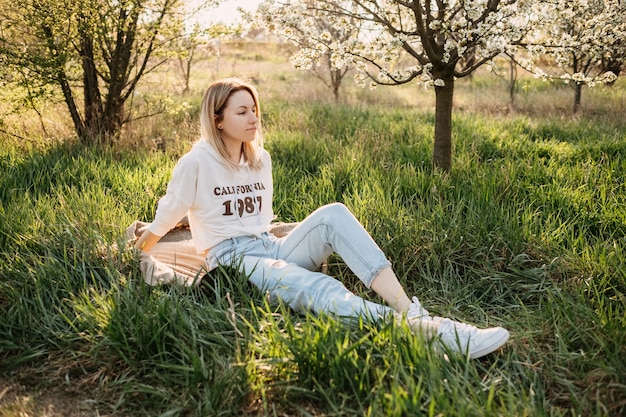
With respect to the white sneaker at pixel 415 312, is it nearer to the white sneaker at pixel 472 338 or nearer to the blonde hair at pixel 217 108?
the white sneaker at pixel 472 338

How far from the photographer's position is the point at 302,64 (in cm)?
435

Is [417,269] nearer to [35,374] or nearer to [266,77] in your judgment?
[35,374]

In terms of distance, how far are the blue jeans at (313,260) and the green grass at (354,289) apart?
0.10m

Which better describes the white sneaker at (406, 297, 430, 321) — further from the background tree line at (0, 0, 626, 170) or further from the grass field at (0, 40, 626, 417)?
the background tree line at (0, 0, 626, 170)

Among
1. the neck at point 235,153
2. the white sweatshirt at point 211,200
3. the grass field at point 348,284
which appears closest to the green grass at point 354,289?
the grass field at point 348,284

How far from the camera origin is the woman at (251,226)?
2.67 m

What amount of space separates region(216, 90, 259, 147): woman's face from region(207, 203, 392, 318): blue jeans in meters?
0.58

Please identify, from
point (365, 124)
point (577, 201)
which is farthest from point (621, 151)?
point (365, 124)

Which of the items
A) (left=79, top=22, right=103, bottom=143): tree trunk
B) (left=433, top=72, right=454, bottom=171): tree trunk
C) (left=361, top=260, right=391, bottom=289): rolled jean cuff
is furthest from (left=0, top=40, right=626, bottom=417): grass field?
(left=79, top=22, right=103, bottom=143): tree trunk

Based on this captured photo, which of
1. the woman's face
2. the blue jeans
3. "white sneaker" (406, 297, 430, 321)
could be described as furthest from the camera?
the woman's face

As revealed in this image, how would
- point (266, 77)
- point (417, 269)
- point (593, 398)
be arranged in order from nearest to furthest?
point (593, 398)
point (417, 269)
point (266, 77)

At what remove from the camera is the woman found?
8.76ft

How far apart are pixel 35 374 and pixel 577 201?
11.6 feet

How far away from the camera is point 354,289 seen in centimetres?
316
